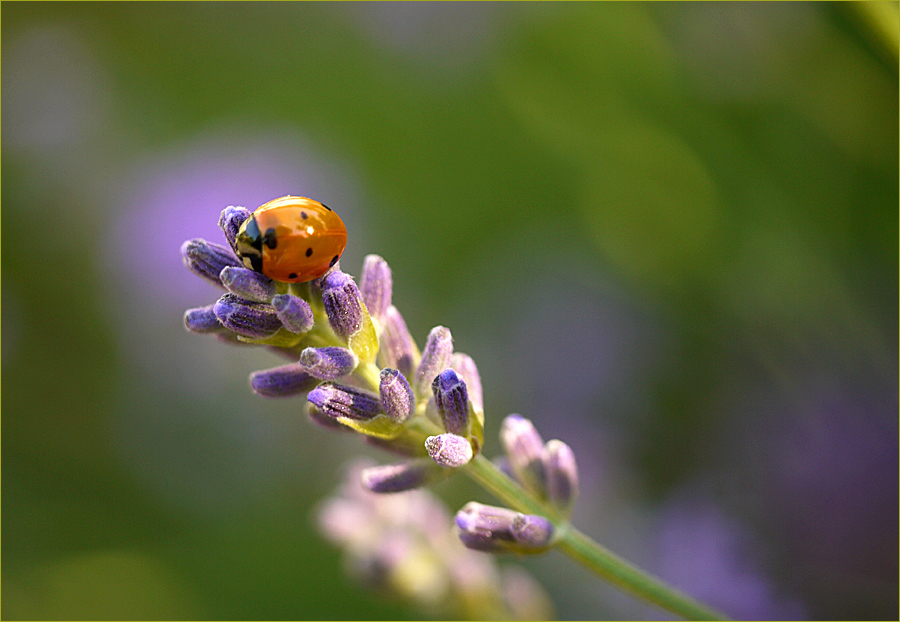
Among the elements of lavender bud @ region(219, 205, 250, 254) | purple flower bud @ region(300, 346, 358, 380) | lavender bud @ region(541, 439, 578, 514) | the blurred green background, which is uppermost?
the blurred green background

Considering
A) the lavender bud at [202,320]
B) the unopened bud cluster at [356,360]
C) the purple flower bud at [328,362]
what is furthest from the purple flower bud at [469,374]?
the lavender bud at [202,320]

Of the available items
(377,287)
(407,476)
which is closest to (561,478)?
(407,476)

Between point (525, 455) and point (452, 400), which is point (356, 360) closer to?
point (452, 400)

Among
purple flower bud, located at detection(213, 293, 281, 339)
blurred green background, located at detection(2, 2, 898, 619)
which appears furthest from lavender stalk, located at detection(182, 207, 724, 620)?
blurred green background, located at detection(2, 2, 898, 619)

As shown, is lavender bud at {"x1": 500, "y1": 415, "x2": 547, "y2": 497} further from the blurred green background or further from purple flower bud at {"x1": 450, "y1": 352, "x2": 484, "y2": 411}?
the blurred green background

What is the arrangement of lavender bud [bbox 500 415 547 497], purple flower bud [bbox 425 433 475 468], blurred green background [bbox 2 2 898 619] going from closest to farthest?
purple flower bud [bbox 425 433 475 468] < lavender bud [bbox 500 415 547 497] < blurred green background [bbox 2 2 898 619]

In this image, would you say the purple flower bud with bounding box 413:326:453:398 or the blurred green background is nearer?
the purple flower bud with bounding box 413:326:453:398
